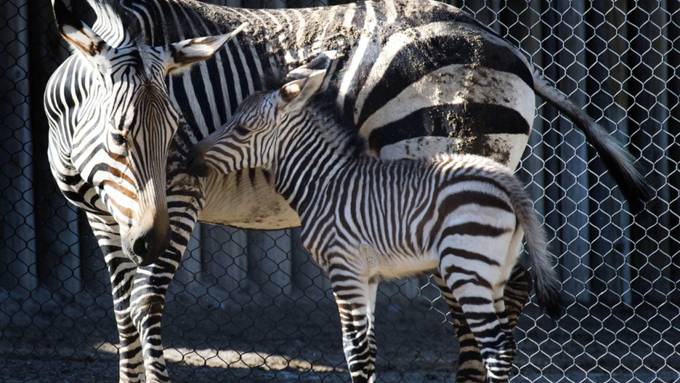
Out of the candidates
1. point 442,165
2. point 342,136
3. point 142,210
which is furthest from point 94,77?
point 442,165

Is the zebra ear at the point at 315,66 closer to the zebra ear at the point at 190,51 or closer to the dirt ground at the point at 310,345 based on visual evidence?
the zebra ear at the point at 190,51

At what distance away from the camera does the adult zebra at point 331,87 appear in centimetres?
562

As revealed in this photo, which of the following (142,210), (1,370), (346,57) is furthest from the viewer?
(1,370)

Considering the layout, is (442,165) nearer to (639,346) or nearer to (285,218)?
(285,218)

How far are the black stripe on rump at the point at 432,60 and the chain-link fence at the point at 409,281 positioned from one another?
2.13m

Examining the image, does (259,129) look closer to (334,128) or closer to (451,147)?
(334,128)

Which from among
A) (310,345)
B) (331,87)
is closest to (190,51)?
(331,87)

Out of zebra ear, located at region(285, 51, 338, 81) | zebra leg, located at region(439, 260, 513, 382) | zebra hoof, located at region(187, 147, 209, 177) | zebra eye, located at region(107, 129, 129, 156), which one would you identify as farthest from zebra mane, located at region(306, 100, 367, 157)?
zebra eye, located at region(107, 129, 129, 156)

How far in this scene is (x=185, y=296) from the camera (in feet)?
26.4

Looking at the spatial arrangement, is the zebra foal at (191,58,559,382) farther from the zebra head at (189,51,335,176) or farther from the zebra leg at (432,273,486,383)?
the zebra leg at (432,273,486,383)

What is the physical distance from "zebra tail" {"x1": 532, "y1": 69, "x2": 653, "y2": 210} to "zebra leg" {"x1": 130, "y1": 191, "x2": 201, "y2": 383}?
1.99 metres

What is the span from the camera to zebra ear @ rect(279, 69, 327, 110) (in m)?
5.48

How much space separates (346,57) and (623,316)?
141 inches

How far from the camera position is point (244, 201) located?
5902 millimetres
